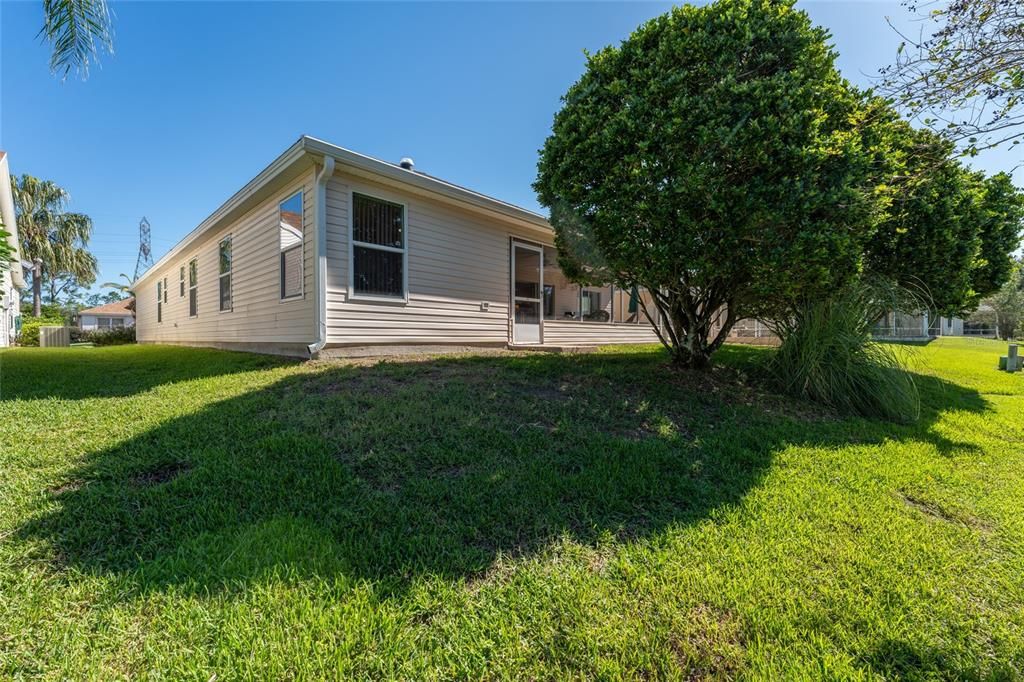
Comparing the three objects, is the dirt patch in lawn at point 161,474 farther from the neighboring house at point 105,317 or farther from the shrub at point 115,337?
the neighboring house at point 105,317

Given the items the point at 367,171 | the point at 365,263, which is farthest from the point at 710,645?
the point at 367,171

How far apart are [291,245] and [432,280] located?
246 centimetres

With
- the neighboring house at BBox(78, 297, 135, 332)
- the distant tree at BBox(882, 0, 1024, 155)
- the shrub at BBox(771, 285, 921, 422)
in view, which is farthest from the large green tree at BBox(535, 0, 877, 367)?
the neighboring house at BBox(78, 297, 135, 332)

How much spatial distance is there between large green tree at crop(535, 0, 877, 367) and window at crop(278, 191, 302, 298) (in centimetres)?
475

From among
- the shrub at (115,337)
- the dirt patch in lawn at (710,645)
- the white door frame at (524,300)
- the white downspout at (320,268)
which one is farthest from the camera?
the shrub at (115,337)

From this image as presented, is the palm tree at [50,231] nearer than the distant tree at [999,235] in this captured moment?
No

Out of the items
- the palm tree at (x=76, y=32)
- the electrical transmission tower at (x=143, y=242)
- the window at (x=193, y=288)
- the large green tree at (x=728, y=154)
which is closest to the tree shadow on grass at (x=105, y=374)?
the palm tree at (x=76, y=32)

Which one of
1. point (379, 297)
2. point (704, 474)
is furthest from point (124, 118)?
point (704, 474)

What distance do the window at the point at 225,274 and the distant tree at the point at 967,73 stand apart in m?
11.2

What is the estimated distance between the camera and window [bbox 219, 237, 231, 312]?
9367mm

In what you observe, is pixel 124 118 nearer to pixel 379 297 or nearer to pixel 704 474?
pixel 379 297

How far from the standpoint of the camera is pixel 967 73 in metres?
Result: 2.61

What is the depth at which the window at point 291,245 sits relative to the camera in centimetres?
683

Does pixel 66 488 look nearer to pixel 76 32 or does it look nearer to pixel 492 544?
pixel 492 544
